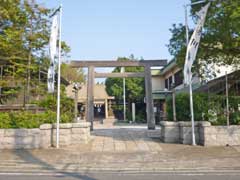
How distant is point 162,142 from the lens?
40.0 ft

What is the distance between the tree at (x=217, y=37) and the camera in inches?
380

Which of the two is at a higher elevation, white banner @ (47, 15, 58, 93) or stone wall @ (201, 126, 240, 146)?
white banner @ (47, 15, 58, 93)

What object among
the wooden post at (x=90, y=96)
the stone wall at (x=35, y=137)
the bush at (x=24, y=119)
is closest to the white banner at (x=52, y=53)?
the bush at (x=24, y=119)

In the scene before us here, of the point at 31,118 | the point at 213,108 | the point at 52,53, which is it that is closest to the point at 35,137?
the point at 31,118

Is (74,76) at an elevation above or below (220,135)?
above

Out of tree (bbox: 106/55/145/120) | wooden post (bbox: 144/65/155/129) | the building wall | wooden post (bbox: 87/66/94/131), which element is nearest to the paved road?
wooden post (bbox: 144/65/155/129)

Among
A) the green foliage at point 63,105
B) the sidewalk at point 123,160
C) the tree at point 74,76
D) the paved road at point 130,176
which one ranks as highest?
the tree at point 74,76

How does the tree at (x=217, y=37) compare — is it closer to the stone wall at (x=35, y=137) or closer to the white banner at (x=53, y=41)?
the white banner at (x=53, y=41)

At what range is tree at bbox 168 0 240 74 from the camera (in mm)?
9648

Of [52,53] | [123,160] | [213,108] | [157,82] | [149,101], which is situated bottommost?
[123,160]

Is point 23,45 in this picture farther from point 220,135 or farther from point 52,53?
point 220,135

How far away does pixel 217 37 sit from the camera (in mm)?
11133

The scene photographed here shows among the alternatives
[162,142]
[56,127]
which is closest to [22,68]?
[56,127]

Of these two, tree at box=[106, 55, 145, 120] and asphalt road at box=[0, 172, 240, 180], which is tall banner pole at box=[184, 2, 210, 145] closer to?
asphalt road at box=[0, 172, 240, 180]
